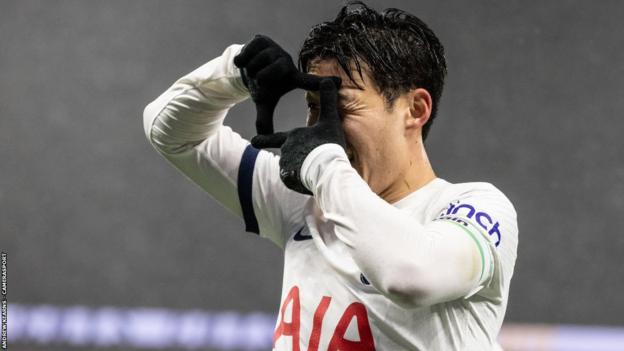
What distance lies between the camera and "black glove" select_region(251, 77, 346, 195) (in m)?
1.27

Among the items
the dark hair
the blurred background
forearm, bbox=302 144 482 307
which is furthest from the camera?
the blurred background

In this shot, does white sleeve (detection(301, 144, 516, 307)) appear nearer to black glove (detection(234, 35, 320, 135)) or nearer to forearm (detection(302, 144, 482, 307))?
forearm (detection(302, 144, 482, 307))

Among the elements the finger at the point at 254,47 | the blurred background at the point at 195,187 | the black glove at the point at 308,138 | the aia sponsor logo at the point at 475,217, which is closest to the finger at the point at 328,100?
the black glove at the point at 308,138

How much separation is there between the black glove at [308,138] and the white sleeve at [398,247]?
5 centimetres

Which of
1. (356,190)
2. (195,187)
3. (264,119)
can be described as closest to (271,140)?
(264,119)

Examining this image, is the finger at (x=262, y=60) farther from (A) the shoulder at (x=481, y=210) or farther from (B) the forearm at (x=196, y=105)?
(A) the shoulder at (x=481, y=210)

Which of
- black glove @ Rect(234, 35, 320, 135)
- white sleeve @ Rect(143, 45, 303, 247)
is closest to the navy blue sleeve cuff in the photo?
white sleeve @ Rect(143, 45, 303, 247)

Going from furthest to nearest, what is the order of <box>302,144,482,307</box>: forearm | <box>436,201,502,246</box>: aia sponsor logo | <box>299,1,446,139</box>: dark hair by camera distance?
1. <box>299,1,446,139</box>: dark hair
2. <box>436,201,502,246</box>: aia sponsor logo
3. <box>302,144,482,307</box>: forearm

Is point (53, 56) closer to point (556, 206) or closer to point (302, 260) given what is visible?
point (556, 206)

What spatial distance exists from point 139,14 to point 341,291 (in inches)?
81.5

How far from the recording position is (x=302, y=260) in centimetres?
145

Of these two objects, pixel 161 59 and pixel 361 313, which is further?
pixel 161 59

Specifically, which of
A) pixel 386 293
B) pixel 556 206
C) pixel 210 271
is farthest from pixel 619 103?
pixel 386 293

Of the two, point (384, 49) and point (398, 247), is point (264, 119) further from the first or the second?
point (398, 247)
